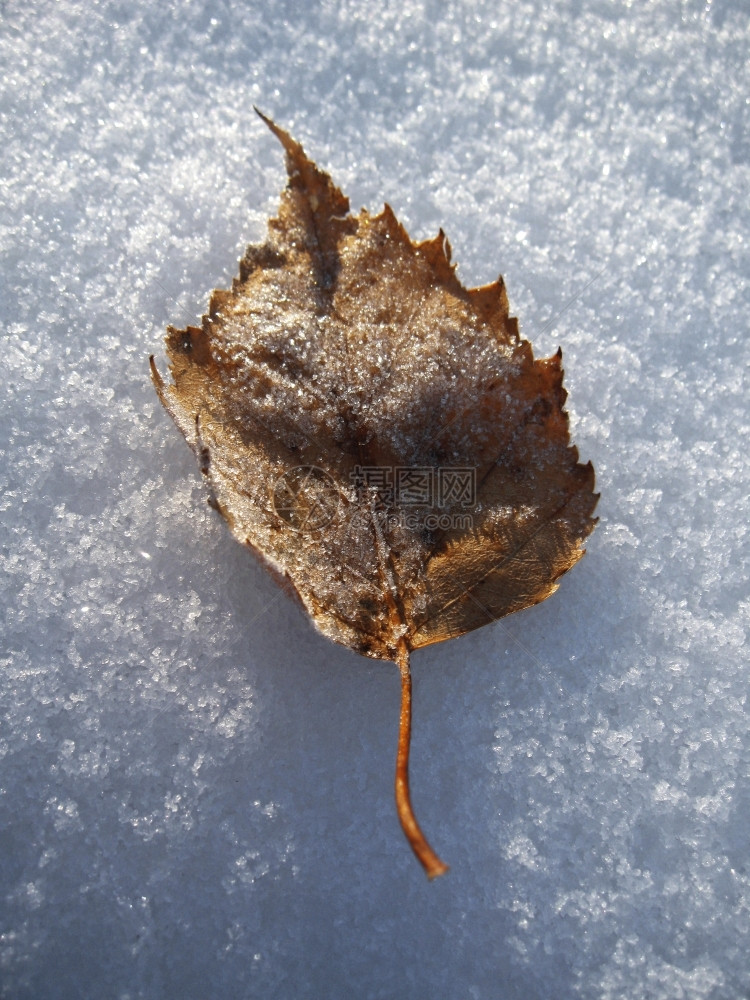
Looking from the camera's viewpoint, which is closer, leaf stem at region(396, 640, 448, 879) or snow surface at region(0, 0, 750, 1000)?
leaf stem at region(396, 640, 448, 879)

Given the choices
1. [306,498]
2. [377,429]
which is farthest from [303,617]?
[377,429]

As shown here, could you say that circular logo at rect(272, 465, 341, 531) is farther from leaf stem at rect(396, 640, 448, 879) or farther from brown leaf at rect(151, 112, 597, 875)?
leaf stem at rect(396, 640, 448, 879)

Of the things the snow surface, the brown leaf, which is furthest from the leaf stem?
the snow surface

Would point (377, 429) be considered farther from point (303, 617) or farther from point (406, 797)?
point (406, 797)

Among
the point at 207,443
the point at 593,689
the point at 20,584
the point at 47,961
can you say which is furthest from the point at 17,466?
the point at 593,689

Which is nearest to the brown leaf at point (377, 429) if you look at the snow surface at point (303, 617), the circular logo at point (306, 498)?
the circular logo at point (306, 498)

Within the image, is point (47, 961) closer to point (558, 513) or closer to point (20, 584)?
point (20, 584)

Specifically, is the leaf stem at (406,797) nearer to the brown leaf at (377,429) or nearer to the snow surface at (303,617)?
the brown leaf at (377,429)
